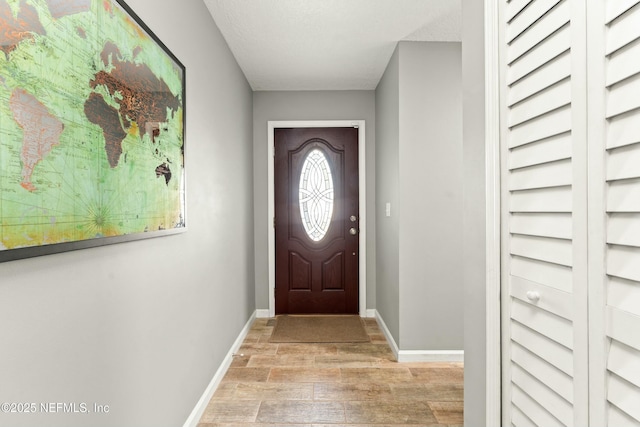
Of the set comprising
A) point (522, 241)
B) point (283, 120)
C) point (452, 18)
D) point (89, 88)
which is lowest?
point (522, 241)

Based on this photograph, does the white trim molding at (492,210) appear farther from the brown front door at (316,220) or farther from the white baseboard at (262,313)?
the white baseboard at (262,313)

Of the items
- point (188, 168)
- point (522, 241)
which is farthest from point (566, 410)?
point (188, 168)

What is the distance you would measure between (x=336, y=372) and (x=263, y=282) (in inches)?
70.9

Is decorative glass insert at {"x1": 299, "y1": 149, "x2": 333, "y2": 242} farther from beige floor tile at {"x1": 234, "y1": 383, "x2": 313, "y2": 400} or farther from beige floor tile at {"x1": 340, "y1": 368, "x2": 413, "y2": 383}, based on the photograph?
beige floor tile at {"x1": 234, "y1": 383, "x2": 313, "y2": 400}

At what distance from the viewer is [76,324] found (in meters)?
1.16

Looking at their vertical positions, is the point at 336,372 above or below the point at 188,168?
below

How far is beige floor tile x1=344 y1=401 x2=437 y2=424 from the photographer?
2.27 meters

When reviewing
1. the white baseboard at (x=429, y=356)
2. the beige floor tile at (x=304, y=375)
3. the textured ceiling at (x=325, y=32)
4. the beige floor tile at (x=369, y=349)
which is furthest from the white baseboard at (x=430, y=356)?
the textured ceiling at (x=325, y=32)

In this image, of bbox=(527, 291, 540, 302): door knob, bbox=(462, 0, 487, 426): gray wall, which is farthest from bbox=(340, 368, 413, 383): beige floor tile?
bbox=(527, 291, 540, 302): door knob

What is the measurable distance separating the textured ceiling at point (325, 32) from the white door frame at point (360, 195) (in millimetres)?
560

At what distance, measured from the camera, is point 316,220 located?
14.9ft

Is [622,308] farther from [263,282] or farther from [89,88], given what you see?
[263,282]

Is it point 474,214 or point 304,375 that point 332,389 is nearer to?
point 304,375

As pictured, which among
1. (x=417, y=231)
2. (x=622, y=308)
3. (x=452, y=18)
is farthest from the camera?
(x=417, y=231)
